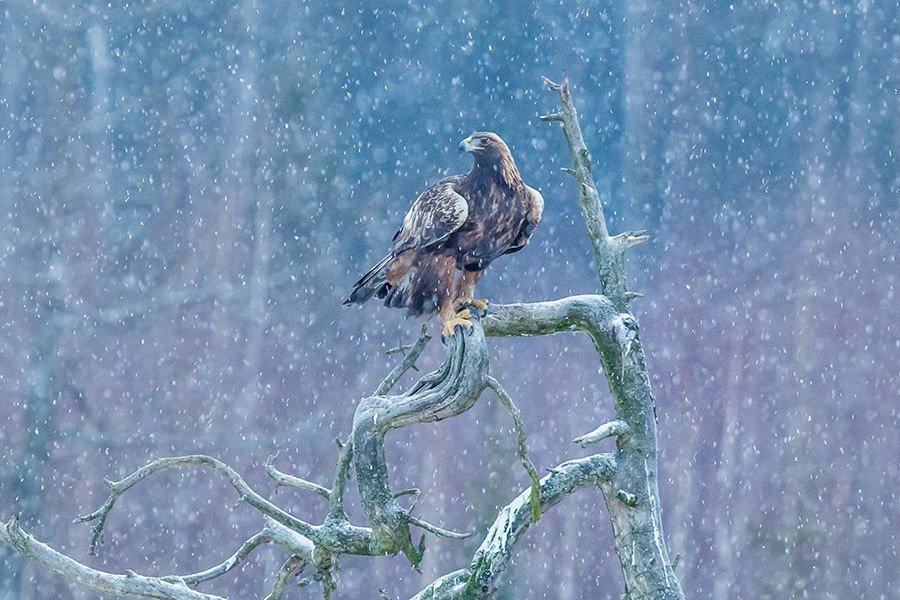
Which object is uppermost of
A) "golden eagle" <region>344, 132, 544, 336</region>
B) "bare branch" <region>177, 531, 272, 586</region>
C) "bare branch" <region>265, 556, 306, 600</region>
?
"golden eagle" <region>344, 132, 544, 336</region>

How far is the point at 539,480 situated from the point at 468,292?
509 millimetres

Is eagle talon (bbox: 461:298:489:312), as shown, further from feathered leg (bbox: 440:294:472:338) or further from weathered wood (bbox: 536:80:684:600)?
weathered wood (bbox: 536:80:684:600)

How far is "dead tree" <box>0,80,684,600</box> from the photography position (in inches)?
107

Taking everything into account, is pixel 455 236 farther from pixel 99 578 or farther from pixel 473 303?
pixel 99 578

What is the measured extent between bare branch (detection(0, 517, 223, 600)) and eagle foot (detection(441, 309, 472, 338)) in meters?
0.83

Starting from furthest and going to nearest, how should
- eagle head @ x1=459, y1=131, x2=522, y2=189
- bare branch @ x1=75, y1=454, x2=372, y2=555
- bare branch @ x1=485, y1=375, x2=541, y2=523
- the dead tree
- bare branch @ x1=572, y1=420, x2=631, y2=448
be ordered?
eagle head @ x1=459, y1=131, x2=522, y2=189
bare branch @ x1=75, y1=454, x2=372, y2=555
the dead tree
bare branch @ x1=572, y1=420, x2=631, y2=448
bare branch @ x1=485, y1=375, x2=541, y2=523

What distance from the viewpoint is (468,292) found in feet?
9.78

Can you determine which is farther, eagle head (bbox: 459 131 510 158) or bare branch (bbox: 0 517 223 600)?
eagle head (bbox: 459 131 510 158)

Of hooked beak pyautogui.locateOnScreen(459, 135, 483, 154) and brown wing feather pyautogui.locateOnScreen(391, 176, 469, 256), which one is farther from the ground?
hooked beak pyautogui.locateOnScreen(459, 135, 483, 154)

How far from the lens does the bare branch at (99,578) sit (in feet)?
9.43

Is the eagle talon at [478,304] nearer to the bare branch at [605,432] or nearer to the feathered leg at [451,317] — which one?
the feathered leg at [451,317]

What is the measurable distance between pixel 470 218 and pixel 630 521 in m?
0.82

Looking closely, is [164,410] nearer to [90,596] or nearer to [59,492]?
[59,492]

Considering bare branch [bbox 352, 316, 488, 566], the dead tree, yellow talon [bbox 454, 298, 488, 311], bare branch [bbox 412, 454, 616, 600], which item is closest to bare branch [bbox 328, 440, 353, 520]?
the dead tree
